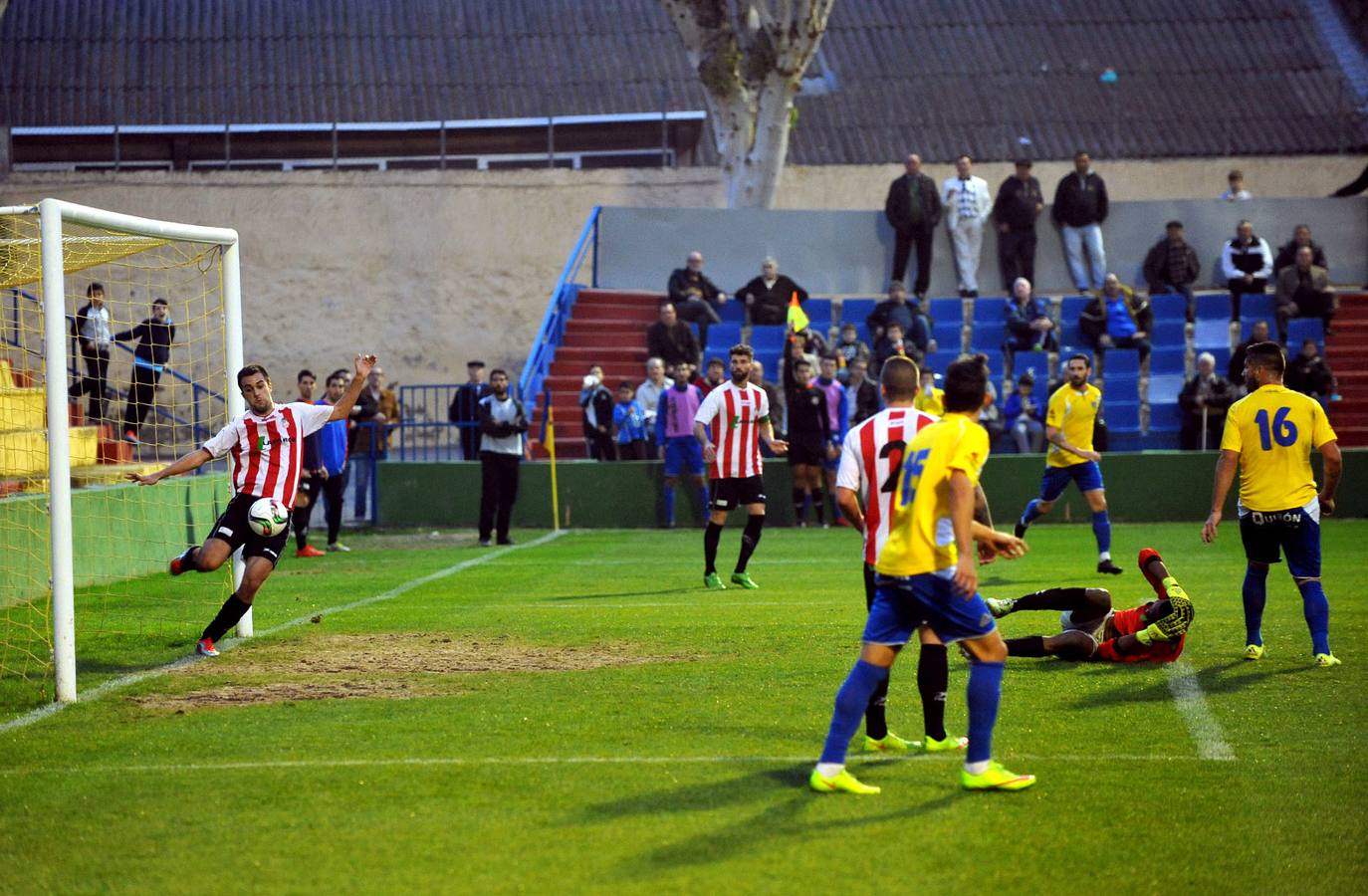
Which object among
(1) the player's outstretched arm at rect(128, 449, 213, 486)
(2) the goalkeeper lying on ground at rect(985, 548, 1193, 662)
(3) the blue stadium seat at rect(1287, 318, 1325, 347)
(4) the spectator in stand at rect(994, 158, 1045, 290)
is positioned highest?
(4) the spectator in stand at rect(994, 158, 1045, 290)

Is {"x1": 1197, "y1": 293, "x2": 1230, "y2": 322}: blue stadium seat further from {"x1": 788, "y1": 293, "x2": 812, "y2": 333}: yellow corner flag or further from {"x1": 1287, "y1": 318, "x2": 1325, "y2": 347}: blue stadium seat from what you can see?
{"x1": 788, "y1": 293, "x2": 812, "y2": 333}: yellow corner flag

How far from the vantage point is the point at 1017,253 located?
83.8 ft

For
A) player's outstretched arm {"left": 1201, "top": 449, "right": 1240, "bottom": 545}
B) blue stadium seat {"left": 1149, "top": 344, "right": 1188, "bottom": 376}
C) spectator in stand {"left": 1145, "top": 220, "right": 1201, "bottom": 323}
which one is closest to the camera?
player's outstretched arm {"left": 1201, "top": 449, "right": 1240, "bottom": 545}

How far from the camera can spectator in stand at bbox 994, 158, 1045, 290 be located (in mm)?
24938

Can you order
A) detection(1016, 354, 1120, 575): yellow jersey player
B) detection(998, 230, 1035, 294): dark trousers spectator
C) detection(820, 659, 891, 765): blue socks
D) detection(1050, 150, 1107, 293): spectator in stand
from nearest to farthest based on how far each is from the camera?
detection(820, 659, 891, 765): blue socks → detection(1016, 354, 1120, 575): yellow jersey player → detection(998, 230, 1035, 294): dark trousers spectator → detection(1050, 150, 1107, 293): spectator in stand

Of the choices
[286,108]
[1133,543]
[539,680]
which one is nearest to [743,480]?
[539,680]

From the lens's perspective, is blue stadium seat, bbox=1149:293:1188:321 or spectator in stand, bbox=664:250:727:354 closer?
spectator in stand, bbox=664:250:727:354

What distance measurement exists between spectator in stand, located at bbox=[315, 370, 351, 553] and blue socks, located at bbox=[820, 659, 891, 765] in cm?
1147

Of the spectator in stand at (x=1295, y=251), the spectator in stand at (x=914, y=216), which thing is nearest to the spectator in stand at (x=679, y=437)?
the spectator in stand at (x=914, y=216)

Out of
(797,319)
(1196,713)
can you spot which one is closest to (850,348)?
(797,319)

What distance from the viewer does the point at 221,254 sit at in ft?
34.2

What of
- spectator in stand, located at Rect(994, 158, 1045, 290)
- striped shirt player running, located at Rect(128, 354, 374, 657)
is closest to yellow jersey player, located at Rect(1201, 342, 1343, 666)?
striped shirt player running, located at Rect(128, 354, 374, 657)

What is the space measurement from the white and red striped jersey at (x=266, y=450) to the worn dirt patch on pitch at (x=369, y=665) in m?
1.05

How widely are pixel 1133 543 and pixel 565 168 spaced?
618 inches
